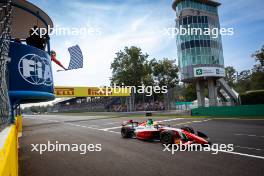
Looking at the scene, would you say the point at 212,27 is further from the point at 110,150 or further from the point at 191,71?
the point at 110,150

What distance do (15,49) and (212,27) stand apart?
36016 mm

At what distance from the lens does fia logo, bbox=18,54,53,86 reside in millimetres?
6062

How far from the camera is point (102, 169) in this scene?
5.75 m

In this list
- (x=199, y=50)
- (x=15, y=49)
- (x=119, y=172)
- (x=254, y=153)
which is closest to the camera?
(x=119, y=172)

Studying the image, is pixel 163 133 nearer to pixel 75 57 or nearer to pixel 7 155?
pixel 75 57

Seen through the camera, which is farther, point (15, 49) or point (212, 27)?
point (212, 27)

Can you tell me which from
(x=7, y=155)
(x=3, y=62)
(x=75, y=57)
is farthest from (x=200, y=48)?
(x=7, y=155)

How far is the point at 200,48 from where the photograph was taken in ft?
116

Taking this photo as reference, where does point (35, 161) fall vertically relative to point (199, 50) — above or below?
below

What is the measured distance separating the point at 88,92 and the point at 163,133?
1248 inches

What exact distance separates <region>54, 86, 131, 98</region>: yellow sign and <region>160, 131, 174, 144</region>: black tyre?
28239 millimetres

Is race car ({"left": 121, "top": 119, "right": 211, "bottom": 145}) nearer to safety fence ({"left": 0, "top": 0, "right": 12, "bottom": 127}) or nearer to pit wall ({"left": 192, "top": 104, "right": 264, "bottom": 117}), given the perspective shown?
safety fence ({"left": 0, "top": 0, "right": 12, "bottom": 127})

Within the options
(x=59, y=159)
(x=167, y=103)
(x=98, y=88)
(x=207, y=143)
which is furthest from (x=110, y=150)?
(x=167, y=103)

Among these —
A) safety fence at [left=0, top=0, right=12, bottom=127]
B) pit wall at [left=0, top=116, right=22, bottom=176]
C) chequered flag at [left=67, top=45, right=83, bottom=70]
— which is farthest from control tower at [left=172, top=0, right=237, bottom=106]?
pit wall at [left=0, top=116, right=22, bottom=176]
